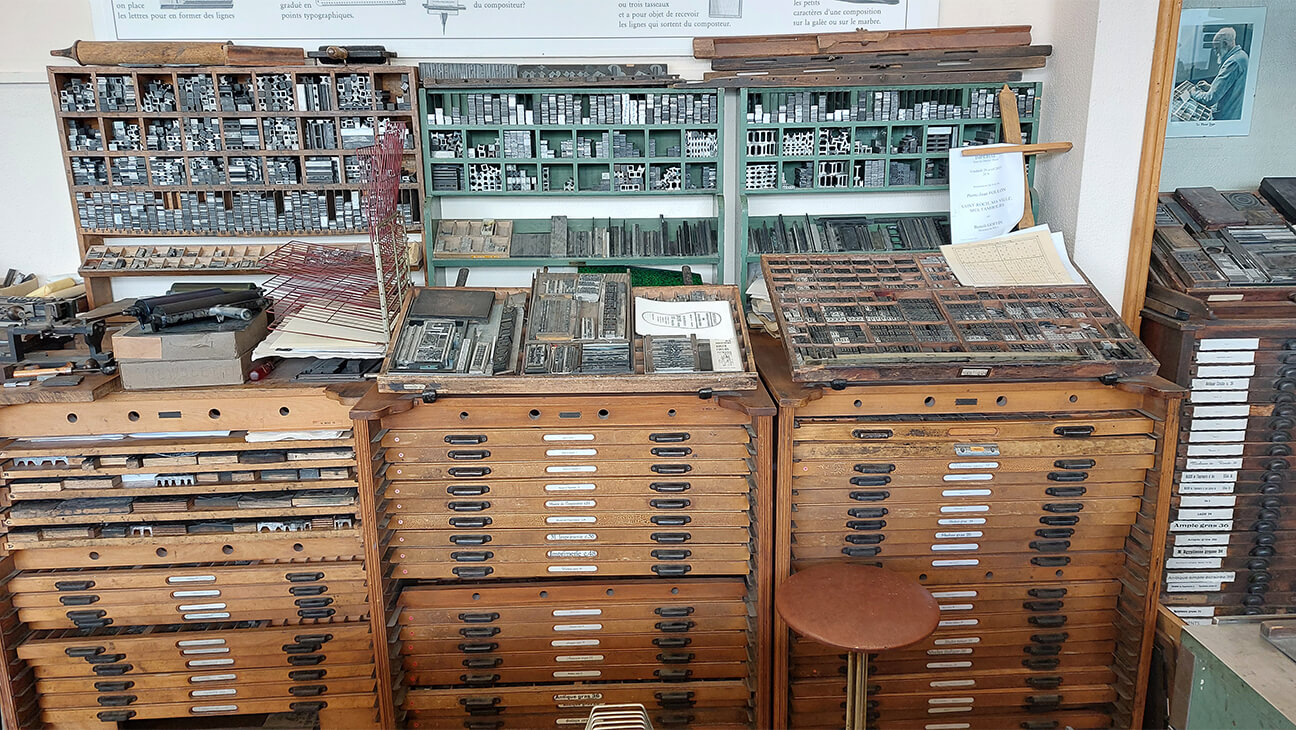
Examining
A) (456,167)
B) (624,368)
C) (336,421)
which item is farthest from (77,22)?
(624,368)

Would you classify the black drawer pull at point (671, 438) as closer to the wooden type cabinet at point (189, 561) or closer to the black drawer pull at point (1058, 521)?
the wooden type cabinet at point (189, 561)

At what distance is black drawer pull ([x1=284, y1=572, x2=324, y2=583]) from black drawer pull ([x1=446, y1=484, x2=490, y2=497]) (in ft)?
1.79

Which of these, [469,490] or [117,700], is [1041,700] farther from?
[117,700]

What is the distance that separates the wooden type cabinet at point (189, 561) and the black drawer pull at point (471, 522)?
0.82 feet

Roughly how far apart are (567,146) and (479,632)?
7.22 feet

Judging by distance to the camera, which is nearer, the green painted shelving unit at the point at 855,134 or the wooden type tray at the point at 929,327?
the wooden type tray at the point at 929,327

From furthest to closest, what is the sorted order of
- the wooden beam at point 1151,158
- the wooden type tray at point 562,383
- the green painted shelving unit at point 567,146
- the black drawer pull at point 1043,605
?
the green painted shelving unit at point 567,146 < the wooden beam at point 1151,158 < the black drawer pull at point 1043,605 < the wooden type tray at point 562,383

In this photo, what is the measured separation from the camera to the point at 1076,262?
10.7 ft


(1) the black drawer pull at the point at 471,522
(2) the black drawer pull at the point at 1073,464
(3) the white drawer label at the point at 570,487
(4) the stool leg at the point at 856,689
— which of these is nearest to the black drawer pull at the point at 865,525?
(4) the stool leg at the point at 856,689

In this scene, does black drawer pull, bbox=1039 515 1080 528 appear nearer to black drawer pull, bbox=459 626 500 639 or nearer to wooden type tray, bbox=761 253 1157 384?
wooden type tray, bbox=761 253 1157 384

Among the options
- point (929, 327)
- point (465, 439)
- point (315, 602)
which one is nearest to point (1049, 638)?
point (929, 327)

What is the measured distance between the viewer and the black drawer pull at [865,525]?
2.65 metres

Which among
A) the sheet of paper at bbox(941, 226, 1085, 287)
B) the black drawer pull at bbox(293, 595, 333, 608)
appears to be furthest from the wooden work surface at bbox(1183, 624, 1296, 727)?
the black drawer pull at bbox(293, 595, 333, 608)

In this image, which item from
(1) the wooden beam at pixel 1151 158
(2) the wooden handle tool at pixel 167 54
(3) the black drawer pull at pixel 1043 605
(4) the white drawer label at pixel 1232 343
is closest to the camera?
(3) the black drawer pull at pixel 1043 605
